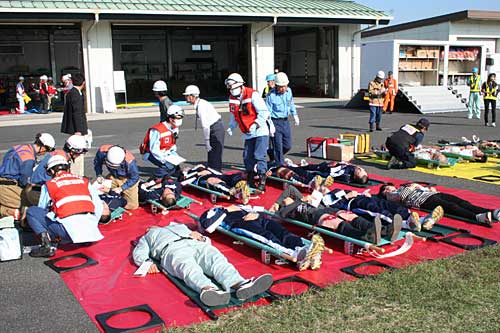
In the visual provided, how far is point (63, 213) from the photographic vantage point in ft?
18.1

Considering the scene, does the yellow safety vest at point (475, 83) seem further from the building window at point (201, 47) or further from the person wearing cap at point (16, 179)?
the building window at point (201, 47)

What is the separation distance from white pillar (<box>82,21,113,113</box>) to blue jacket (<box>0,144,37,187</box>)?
17.0m

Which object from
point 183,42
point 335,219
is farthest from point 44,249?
point 183,42

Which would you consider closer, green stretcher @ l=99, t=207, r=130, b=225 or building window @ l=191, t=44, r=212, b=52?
green stretcher @ l=99, t=207, r=130, b=225

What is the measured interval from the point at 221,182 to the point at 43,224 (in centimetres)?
300

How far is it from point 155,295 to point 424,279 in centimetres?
239

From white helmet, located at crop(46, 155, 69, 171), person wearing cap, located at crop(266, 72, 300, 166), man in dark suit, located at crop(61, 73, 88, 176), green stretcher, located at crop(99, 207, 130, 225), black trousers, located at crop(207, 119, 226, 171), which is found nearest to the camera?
white helmet, located at crop(46, 155, 69, 171)

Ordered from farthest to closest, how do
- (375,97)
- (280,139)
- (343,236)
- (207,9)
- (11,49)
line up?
(11,49), (207,9), (375,97), (280,139), (343,236)

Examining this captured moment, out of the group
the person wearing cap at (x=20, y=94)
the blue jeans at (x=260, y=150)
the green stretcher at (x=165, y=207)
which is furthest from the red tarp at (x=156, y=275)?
the person wearing cap at (x=20, y=94)

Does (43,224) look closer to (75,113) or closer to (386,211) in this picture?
(75,113)

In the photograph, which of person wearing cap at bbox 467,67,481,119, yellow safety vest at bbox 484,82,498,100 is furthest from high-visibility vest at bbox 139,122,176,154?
person wearing cap at bbox 467,67,481,119

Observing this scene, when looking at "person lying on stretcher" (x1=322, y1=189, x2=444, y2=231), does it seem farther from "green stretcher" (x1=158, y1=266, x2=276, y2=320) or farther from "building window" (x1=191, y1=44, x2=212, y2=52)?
"building window" (x1=191, y1=44, x2=212, y2=52)

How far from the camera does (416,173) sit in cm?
959

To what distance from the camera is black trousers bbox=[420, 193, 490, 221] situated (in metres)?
6.35
